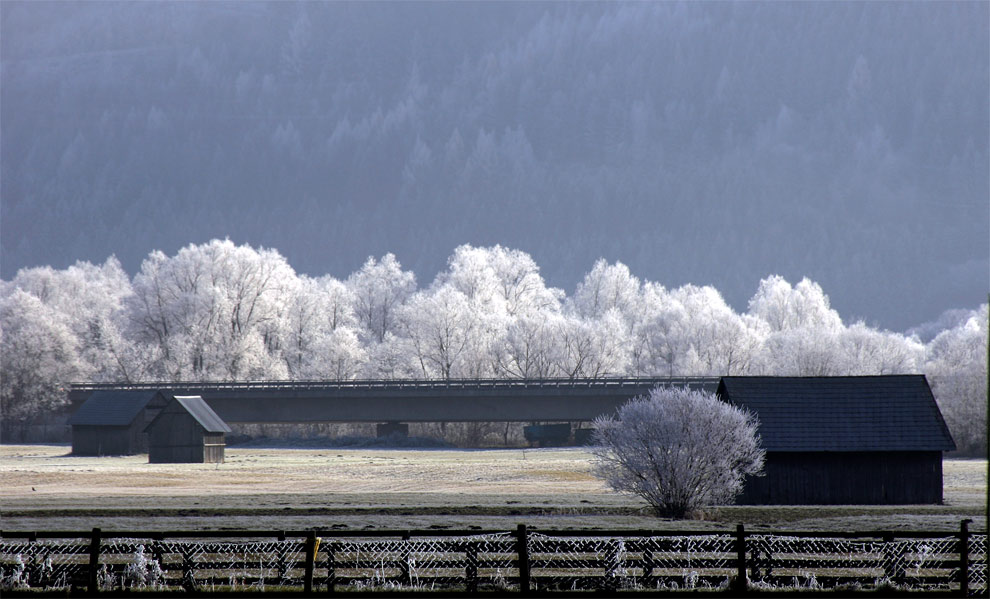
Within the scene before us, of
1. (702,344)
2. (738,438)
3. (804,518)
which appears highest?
(702,344)

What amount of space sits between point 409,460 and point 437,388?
25344 millimetres

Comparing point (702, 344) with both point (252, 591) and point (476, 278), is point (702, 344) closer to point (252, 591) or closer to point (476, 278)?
point (476, 278)

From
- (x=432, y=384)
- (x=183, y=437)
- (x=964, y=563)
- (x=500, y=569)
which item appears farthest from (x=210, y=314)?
(x=964, y=563)

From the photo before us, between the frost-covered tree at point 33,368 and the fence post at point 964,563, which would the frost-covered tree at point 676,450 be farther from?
the frost-covered tree at point 33,368

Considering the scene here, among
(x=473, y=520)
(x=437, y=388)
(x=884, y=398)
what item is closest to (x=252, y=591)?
(x=473, y=520)

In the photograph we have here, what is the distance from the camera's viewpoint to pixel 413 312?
136m

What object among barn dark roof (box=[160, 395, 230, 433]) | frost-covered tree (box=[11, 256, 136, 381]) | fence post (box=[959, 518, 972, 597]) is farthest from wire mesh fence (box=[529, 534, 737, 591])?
frost-covered tree (box=[11, 256, 136, 381])

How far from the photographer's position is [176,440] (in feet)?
280

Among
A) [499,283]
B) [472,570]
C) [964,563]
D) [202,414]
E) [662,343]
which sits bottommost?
[472,570]

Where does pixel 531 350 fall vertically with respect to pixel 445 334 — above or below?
below

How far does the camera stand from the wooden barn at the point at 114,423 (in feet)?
312

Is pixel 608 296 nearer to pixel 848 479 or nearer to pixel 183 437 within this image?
pixel 183 437

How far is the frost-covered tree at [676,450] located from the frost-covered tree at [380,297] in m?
108

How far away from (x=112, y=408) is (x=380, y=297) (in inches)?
2416
